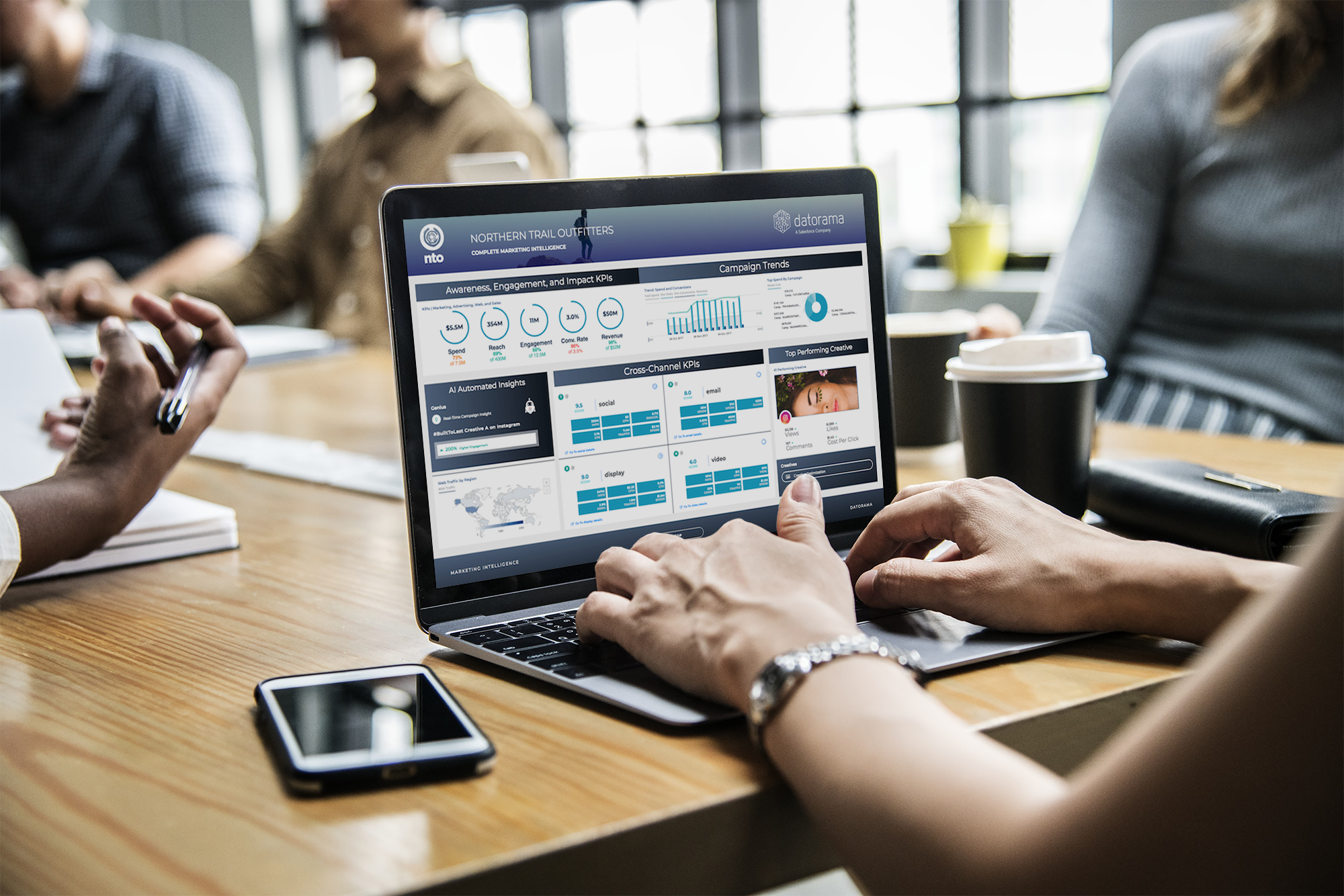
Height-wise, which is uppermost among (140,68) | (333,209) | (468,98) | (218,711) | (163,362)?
(140,68)

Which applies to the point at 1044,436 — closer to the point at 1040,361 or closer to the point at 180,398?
the point at 1040,361

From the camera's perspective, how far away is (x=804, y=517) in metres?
0.63

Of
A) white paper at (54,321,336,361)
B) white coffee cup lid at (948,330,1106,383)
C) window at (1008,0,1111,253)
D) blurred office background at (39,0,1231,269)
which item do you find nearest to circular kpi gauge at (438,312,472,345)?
white coffee cup lid at (948,330,1106,383)

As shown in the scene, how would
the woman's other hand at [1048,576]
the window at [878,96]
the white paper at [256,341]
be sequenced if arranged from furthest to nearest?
the window at [878,96] → the white paper at [256,341] → the woman's other hand at [1048,576]

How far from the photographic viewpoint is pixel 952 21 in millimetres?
3225

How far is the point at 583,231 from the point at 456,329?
100 millimetres

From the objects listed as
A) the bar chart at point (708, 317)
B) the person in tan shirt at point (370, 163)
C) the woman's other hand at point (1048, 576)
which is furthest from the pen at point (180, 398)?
the person in tan shirt at point (370, 163)

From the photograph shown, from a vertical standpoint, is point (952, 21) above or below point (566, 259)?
above

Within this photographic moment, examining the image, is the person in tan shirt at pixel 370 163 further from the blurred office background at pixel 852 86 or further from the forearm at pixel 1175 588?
the forearm at pixel 1175 588

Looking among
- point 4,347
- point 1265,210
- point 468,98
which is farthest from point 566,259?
point 468,98

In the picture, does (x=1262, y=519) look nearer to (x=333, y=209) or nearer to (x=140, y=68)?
(x=333, y=209)

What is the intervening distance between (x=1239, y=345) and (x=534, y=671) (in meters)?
1.24

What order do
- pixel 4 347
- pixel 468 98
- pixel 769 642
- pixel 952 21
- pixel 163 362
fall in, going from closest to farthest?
pixel 769 642
pixel 163 362
pixel 4 347
pixel 468 98
pixel 952 21

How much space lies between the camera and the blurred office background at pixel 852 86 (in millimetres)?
3121
